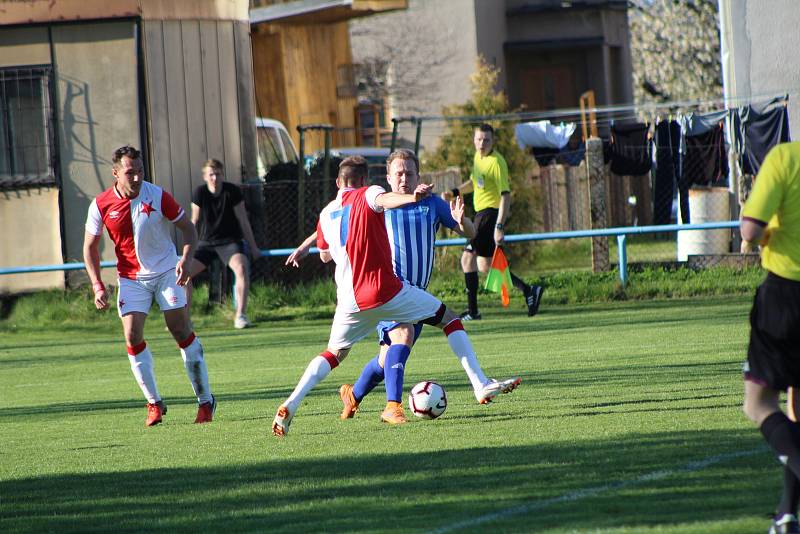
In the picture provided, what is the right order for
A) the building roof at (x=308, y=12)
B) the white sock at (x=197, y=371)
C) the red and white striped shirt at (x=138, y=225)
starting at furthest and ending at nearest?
the building roof at (x=308, y=12), the red and white striped shirt at (x=138, y=225), the white sock at (x=197, y=371)

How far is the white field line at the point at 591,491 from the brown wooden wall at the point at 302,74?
27.2m

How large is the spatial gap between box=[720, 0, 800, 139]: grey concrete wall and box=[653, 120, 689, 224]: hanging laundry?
3.92 ft

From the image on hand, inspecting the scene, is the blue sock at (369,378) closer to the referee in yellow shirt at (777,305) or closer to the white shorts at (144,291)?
the white shorts at (144,291)

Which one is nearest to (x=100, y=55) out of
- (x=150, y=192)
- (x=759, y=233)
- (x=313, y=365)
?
(x=150, y=192)

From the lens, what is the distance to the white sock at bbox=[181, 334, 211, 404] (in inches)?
379

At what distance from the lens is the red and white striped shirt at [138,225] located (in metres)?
9.74

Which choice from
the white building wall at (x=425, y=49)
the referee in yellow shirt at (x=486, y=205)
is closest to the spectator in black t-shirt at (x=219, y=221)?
the referee in yellow shirt at (x=486, y=205)

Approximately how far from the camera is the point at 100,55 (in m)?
19.2

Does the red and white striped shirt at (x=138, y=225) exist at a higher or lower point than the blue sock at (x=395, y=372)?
higher

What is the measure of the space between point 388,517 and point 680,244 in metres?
14.4

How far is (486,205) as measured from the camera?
50.8 ft

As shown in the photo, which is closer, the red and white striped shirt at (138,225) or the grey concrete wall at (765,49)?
the red and white striped shirt at (138,225)

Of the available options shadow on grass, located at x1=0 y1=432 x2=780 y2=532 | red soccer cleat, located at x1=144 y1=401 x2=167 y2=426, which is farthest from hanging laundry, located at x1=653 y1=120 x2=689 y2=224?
shadow on grass, located at x1=0 y1=432 x2=780 y2=532

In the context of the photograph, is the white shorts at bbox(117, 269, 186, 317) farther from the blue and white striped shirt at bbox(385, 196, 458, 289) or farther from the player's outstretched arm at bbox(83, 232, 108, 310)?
the blue and white striped shirt at bbox(385, 196, 458, 289)
